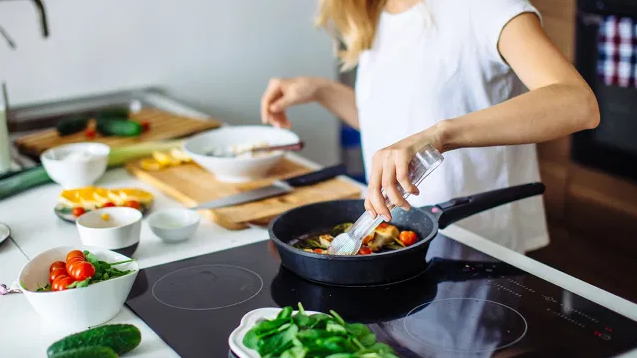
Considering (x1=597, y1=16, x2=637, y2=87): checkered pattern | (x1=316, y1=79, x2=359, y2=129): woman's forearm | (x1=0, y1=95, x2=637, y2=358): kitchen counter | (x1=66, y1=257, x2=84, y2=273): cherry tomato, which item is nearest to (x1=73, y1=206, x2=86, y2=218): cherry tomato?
(x1=0, y1=95, x2=637, y2=358): kitchen counter

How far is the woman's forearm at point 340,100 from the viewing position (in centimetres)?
185

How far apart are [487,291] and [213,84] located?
1.75m

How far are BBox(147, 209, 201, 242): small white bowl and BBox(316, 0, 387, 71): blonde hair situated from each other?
536 millimetres

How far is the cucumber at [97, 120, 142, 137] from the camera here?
2.06 meters

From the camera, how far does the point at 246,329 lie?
3.36ft

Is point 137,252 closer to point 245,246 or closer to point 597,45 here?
point 245,246

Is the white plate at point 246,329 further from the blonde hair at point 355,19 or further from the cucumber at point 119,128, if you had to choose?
the cucumber at point 119,128

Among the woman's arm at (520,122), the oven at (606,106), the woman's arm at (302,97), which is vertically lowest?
the oven at (606,106)

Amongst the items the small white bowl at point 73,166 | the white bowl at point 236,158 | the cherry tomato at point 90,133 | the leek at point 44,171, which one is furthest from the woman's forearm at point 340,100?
the cherry tomato at point 90,133

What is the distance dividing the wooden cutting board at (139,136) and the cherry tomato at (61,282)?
954 mm

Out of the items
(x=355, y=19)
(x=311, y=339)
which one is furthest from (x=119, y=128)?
(x=311, y=339)

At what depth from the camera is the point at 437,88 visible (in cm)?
156

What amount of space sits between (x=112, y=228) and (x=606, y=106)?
1.93 meters

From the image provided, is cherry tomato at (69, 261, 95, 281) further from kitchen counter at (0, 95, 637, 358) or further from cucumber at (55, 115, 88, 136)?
cucumber at (55, 115, 88, 136)
